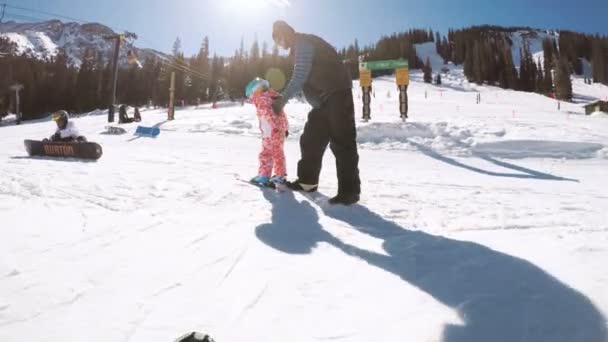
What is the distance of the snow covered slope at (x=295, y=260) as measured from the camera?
1249mm

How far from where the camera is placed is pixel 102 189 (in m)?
3.35

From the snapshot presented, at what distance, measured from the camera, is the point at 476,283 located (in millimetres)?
1553

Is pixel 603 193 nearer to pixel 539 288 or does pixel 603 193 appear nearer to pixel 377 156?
pixel 539 288

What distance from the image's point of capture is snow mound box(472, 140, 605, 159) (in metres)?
6.14

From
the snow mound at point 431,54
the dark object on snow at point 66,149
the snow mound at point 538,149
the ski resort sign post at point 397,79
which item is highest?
the snow mound at point 431,54

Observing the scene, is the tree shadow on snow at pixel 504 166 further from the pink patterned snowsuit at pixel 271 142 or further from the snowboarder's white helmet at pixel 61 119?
the snowboarder's white helmet at pixel 61 119

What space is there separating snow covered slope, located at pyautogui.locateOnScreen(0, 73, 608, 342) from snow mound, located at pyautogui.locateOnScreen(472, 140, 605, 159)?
2.31 m

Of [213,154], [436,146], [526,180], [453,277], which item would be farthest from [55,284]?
[436,146]

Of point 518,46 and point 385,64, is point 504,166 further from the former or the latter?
point 518,46

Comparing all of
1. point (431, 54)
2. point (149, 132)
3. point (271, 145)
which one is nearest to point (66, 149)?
point (271, 145)

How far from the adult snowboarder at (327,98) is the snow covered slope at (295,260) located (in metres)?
0.37

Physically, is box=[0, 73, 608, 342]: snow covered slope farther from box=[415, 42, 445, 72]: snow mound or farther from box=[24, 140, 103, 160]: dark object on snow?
box=[415, 42, 445, 72]: snow mound

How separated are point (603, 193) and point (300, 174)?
2995mm

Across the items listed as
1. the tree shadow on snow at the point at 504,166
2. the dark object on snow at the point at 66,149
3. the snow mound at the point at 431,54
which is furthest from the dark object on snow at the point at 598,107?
the snow mound at the point at 431,54
